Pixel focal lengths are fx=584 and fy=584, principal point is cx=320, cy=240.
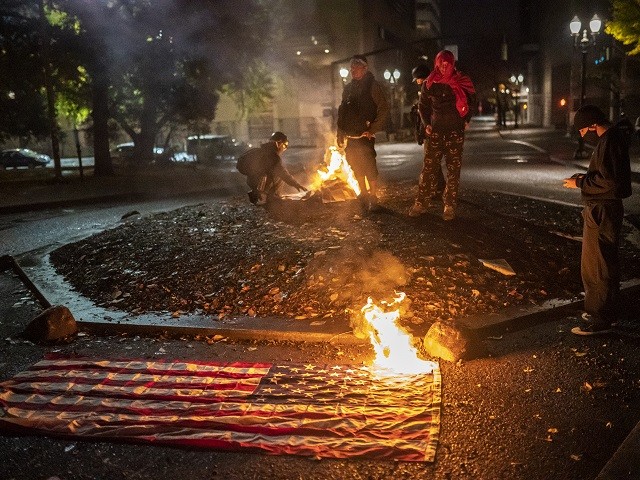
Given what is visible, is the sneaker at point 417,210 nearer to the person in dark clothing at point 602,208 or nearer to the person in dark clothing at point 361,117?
the person in dark clothing at point 361,117

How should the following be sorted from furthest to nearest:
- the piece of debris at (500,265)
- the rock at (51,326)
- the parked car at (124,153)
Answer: the parked car at (124,153) < the piece of debris at (500,265) < the rock at (51,326)

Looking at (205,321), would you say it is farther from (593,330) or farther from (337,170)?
(337,170)

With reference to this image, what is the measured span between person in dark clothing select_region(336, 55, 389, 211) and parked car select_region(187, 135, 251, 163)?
79.5ft

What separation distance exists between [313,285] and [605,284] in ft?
8.89

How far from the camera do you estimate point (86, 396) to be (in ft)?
13.6

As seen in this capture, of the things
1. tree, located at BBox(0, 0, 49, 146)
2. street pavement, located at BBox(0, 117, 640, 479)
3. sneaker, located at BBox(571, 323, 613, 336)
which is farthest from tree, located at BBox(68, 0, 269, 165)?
sneaker, located at BBox(571, 323, 613, 336)

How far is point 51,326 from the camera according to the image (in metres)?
5.46

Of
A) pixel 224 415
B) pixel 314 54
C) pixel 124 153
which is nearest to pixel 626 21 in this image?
pixel 224 415

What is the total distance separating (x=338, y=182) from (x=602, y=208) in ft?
17.3

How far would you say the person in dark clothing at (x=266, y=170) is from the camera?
9.73 meters

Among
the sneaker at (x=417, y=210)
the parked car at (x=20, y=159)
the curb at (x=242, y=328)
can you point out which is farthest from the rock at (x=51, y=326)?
the parked car at (x=20, y=159)

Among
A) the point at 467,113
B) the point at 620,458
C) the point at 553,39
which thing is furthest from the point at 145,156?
the point at 553,39

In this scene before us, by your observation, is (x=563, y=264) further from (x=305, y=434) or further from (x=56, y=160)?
(x=56, y=160)

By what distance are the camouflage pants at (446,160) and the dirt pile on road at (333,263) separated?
40cm
